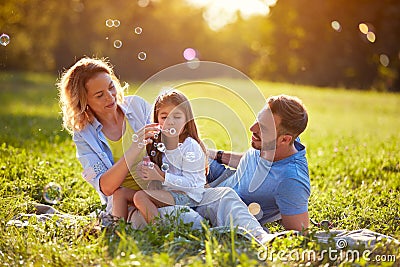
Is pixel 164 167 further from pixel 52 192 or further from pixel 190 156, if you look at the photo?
pixel 52 192

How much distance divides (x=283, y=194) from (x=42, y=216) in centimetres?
183

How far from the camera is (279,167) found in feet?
13.8

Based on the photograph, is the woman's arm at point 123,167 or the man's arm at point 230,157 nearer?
the woman's arm at point 123,167

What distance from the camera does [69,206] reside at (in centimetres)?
516

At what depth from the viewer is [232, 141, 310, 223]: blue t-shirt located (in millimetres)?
4090

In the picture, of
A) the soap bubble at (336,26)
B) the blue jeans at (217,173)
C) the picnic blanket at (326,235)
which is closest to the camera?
the picnic blanket at (326,235)

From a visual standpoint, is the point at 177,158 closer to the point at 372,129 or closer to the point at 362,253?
the point at 362,253

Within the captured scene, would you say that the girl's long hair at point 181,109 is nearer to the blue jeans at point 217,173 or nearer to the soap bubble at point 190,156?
the soap bubble at point 190,156

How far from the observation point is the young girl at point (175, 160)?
4117mm

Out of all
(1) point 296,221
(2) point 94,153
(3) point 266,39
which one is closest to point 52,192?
(2) point 94,153

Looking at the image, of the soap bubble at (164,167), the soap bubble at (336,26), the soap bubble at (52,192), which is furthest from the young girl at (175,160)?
the soap bubble at (336,26)

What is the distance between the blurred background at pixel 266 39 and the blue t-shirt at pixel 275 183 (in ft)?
63.3

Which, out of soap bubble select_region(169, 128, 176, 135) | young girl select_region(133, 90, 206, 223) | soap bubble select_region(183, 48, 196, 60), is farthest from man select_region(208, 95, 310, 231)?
soap bubble select_region(183, 48, 196, 60)

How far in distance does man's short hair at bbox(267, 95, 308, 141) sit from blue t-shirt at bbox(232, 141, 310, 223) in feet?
0.66
